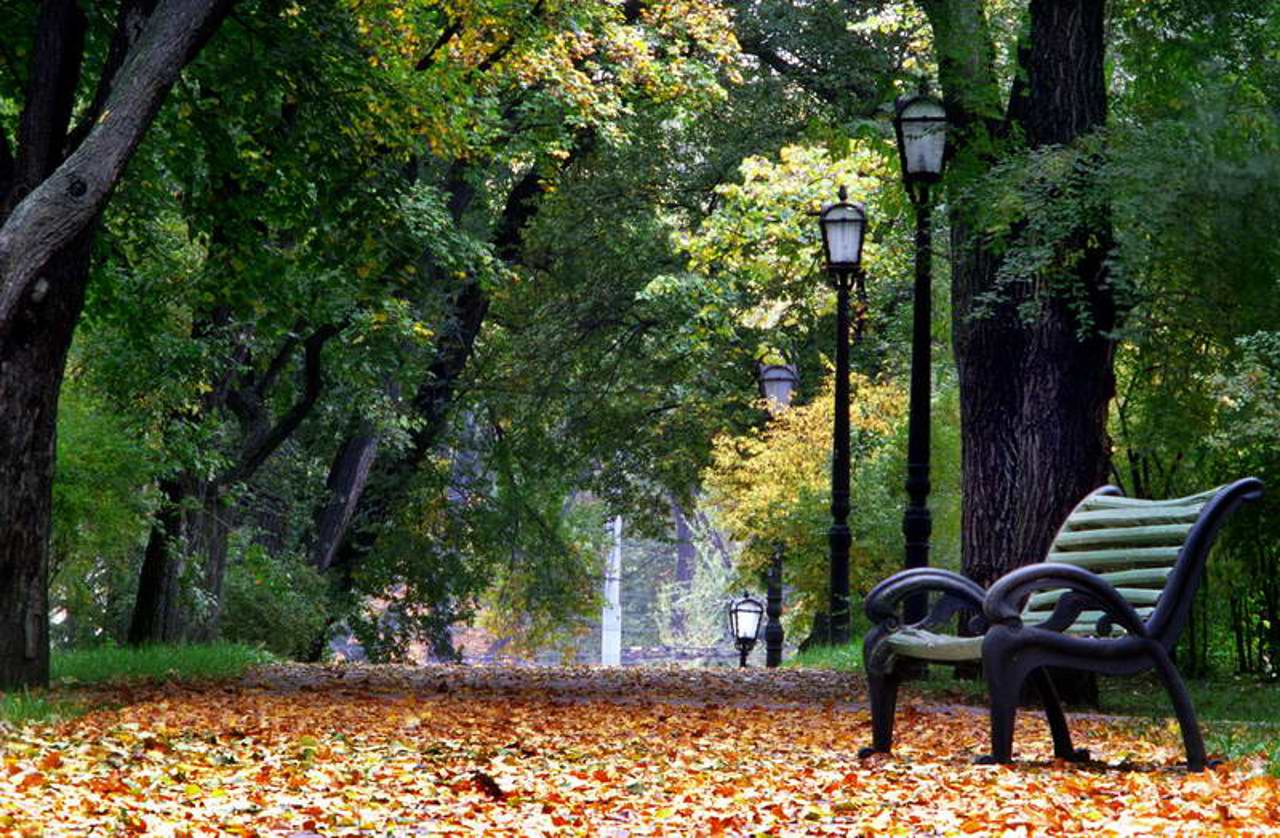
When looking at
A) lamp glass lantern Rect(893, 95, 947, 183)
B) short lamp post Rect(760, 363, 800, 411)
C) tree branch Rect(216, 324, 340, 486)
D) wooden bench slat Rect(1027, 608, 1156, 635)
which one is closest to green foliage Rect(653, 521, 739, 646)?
short lamp post Rect(760, 363, 800, 411)

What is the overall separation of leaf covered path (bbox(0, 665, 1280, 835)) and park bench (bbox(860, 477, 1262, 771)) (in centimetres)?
27

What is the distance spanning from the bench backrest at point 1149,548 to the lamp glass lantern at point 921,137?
600 cm

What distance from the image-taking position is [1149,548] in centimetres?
788

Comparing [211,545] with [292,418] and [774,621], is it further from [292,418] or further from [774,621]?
[774,621]

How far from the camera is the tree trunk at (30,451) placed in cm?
1110

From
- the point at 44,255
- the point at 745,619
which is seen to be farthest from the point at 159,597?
the point at 745,619

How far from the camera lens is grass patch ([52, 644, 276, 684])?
13.5m

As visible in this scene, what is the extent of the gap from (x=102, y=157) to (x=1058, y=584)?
6.12 meters

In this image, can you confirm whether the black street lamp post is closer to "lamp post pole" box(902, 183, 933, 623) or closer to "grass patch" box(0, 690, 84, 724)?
"lamp post pole" box(902, 183, 933, 623)

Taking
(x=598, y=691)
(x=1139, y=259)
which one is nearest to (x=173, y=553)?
(x=598, y=691)

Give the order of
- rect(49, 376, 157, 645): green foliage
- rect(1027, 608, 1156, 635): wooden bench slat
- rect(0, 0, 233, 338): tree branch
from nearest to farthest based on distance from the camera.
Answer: rect(1027, 608, 1156, 635): wooden bench slat → rect(0, 0, 233, 338): tree branch → rect(49, 376, 157, 645): green foliage

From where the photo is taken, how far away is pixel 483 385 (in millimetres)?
28641

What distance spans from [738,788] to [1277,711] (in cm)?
608

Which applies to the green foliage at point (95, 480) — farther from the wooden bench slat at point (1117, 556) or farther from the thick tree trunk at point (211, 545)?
the wooden bench slat at point (1117, 556)
